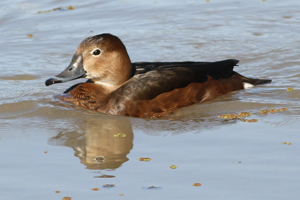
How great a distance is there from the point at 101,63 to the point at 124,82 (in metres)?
0.38

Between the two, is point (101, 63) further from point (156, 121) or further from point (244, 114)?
point (244, 114)

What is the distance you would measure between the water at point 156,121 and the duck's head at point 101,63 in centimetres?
49

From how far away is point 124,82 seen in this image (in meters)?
8.08

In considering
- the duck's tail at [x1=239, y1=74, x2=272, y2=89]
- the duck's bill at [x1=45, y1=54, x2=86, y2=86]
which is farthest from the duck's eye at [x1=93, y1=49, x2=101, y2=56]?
the duck's tail at [x1=239, y1=74, x2=272, y2=89]

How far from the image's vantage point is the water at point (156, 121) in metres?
5.39

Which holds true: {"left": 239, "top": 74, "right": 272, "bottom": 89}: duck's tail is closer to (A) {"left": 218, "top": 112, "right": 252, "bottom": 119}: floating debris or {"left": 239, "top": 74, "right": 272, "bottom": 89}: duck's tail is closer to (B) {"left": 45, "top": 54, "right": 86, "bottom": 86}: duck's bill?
(A) {"left": 218, "top": 112, "right": 252, "bottom": 119}: floating debris

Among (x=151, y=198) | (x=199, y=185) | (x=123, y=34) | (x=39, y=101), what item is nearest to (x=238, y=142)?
(x=199, y=185)

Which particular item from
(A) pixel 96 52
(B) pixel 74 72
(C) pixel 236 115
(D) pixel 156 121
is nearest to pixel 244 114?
(C) pixel 236 115

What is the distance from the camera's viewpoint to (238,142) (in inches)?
252

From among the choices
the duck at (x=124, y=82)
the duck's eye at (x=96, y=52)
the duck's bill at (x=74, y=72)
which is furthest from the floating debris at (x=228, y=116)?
the duck's bill at (x=74, y=72)

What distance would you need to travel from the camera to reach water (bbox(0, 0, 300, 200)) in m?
5.39

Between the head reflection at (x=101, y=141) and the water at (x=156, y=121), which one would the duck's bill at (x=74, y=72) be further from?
the head reflection at (x=101, y=141)

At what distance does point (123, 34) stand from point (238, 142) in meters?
5.93

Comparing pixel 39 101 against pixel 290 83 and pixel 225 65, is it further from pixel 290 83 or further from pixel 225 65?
pixel 290 83
